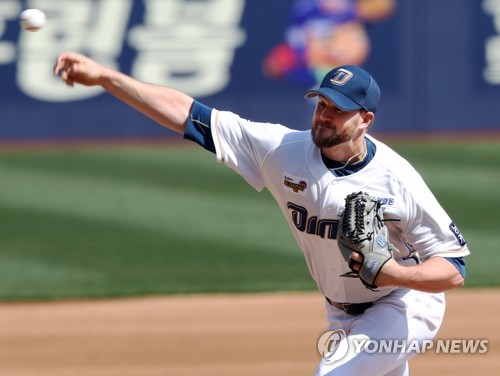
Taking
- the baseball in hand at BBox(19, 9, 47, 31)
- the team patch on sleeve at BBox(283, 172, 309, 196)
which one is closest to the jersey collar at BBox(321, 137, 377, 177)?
the team patch on sleeve at BBox(283, 172, 309, 196)

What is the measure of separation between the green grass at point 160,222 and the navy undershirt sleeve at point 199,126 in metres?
4.42

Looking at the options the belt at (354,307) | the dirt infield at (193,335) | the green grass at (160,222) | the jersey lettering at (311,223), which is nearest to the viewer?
the jersey lettering at (311,223)

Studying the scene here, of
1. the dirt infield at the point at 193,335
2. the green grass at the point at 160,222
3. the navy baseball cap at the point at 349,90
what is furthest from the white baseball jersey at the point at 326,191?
the green grass at the point at 160,222

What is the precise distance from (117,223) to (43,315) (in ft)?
10.4

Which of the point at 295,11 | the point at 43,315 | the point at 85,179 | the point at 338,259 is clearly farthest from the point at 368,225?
the point at 295,11

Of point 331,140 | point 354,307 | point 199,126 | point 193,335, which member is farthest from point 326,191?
point 193,335

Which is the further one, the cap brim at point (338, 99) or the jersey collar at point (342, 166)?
the jersey collar at point (342, 166)

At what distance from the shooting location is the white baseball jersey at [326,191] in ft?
14.3

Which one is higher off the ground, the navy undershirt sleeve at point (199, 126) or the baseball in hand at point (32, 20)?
the baseball in hand at point (32, 20)

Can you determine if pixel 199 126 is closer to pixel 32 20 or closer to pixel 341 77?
pixel 341 77

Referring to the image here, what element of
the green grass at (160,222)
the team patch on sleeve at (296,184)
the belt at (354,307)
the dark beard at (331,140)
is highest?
the dark beard at (331,140)

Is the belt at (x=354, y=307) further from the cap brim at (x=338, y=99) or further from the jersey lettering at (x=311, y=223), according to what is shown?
the cap brim at (x=338, y=99)

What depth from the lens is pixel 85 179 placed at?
13.5 m

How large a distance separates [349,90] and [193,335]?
369 cm
